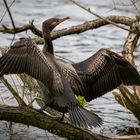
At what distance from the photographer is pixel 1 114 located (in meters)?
5.48

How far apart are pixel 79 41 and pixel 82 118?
7146mm

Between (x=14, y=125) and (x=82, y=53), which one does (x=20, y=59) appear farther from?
(x=82, y=53)

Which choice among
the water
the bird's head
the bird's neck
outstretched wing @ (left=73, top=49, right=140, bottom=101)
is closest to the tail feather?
outstretched wing @ (left=73, top=49, right=140, bottom=101)

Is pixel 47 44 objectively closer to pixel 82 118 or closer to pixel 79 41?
pixel 82 118

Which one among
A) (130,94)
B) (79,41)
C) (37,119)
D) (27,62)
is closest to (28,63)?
(27,62)

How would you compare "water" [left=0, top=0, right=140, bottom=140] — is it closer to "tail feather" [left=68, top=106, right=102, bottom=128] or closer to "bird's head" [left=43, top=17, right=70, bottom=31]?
"bird's head" [left=43, top=17, right=70, bottom=31]

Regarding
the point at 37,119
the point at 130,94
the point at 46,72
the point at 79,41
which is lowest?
the point at 79,41

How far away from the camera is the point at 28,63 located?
5641mm

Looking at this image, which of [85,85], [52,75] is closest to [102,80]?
[85,85]

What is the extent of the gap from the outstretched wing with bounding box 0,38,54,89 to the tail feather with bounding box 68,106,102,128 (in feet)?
1.21

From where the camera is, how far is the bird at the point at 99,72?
241 inches

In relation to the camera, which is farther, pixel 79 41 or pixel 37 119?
pixel 79 41

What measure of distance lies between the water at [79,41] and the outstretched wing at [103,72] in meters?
1.29

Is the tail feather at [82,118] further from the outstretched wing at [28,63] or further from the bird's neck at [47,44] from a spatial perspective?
the bird's neck at [47,44]
